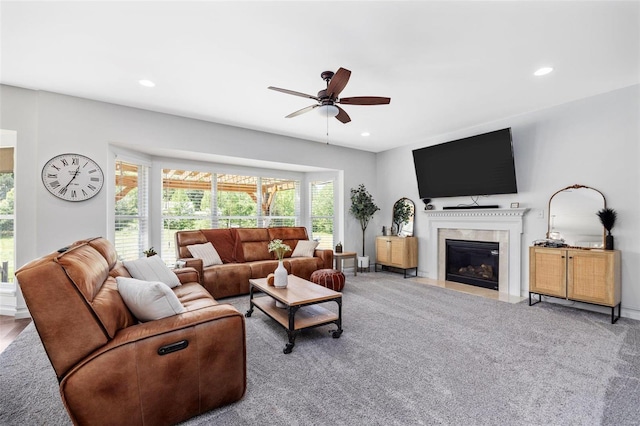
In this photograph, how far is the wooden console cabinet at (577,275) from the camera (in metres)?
3.27

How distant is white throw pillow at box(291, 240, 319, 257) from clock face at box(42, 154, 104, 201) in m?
3.04

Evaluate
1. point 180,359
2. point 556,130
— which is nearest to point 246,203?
point 180,359

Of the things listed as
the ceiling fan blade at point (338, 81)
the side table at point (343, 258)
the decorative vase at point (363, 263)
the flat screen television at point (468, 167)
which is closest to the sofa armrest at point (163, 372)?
the ceiling fan blade at point (338, 81)

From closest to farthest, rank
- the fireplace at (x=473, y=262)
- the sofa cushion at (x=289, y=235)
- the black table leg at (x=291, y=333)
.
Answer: the black table leg at (x=291, y=333), the fireplace at (x=473, y=262), the sofa cushion at (x=289, y=235)

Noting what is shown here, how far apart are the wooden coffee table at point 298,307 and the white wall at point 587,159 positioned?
3258mm

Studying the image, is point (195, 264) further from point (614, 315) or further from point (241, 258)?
point (614, 315)

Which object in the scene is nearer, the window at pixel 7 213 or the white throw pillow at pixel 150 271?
the white throw pillow at pixel 150 271

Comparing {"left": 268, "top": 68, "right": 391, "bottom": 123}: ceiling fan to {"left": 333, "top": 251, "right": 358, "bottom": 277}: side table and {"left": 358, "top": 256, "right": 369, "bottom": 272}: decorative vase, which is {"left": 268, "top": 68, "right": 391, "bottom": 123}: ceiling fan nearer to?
{"left": 333, "top": 251, "right": 358, "bottom": 277}: side table

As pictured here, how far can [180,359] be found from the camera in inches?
64.5

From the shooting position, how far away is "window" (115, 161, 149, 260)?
168 inches

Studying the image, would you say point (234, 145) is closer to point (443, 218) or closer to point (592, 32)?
point (443, 218)

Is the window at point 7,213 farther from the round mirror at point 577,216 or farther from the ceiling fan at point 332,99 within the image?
the round mirror at point 577,216

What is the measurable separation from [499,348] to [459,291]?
81.3 inches

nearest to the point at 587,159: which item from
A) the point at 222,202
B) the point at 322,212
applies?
the point at 322,212
